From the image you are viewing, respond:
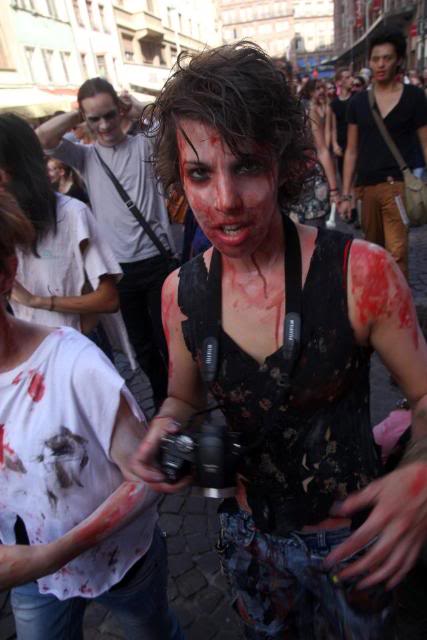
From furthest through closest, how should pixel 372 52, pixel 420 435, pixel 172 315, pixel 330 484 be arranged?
pixel 372 52
pixel 172 315
pixel 330 484
pixel 420 435

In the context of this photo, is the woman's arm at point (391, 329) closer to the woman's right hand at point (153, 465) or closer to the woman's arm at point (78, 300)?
the woman's right hand at point (153, 465)

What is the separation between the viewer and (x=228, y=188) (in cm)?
106

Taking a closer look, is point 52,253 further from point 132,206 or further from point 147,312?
point 147,312

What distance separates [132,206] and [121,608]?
2431 mm

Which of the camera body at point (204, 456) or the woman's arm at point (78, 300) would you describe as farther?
the woman's arm at point (78, 300)

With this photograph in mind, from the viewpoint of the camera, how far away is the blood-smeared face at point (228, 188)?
1060 millimetres

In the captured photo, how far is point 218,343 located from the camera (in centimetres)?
118

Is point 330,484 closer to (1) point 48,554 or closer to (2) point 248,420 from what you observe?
(2) point 248,420

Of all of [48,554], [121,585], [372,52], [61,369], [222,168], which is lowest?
[121,585]

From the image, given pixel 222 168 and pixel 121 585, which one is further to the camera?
pixel 121 585

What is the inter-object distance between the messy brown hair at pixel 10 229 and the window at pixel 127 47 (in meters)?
34.7

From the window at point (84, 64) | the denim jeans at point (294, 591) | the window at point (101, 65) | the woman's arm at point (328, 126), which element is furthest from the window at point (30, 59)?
the denim jeans at point (294, 591)

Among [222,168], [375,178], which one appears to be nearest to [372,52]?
[375,178]

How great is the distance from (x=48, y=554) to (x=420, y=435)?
A: 0.92 metres
